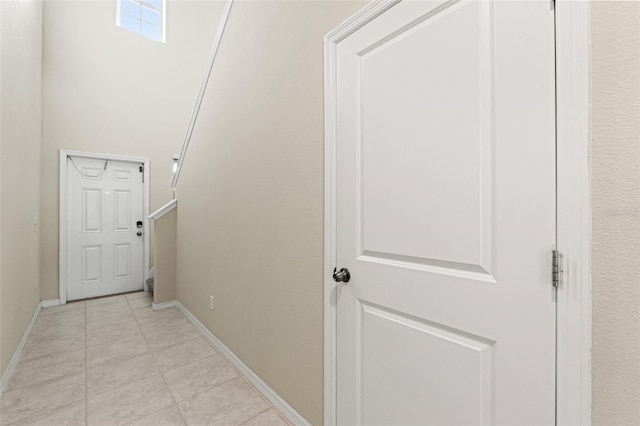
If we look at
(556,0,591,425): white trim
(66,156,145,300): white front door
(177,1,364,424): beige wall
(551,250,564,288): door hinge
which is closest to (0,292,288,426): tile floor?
(177,1,364,424): beige wall

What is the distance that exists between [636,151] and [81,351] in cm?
337

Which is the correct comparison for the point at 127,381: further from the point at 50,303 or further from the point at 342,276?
the point at 50,303

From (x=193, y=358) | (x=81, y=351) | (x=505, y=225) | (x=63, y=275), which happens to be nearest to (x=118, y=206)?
(x=63, y=275)

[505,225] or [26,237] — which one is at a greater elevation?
[505,225]

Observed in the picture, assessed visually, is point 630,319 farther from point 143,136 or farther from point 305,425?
point 143,136

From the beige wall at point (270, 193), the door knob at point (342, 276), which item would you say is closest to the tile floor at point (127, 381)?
the beige wall at point (270, 193)

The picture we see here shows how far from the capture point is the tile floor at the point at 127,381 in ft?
5.28

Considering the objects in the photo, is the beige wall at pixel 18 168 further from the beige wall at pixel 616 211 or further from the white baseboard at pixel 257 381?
the beige wall at pixel 616 211

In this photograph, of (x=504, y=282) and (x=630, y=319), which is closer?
(x=630, y=319)

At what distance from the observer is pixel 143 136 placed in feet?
13.9

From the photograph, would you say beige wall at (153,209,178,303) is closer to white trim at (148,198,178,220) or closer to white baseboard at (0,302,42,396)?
white trim at (148,198,178,220)

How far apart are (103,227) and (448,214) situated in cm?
462

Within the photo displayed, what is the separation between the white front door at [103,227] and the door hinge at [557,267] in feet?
15.7

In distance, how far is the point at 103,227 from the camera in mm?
4020
